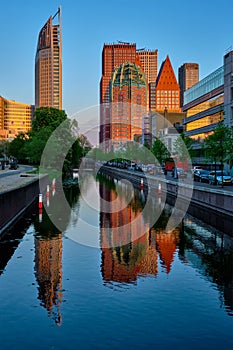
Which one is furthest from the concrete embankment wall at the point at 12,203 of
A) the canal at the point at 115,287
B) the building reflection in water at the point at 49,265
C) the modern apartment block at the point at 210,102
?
the modern apartment block at the point at 210,102

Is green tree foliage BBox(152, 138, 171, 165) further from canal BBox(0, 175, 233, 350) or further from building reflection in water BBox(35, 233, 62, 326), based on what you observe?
building reflection in water BBox(35, 233, 62, 326)

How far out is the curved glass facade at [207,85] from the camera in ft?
305

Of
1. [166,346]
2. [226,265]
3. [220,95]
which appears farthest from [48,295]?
[220,95]

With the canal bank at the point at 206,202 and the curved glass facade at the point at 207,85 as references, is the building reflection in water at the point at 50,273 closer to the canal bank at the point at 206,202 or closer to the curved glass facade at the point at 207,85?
the canal bank at the point at 206,202

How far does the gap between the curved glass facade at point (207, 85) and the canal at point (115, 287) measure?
65654 mm

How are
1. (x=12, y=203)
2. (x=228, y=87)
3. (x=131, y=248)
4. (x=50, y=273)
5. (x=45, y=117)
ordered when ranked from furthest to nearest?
(x=45, y=117), (x=228, y=87), (x=12, y=203), (x=131, y=248), (x=50, y=273)

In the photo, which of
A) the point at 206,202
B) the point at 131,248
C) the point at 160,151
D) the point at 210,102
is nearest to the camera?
the point at 131,248

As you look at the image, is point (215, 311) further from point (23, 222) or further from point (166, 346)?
point (23, 222)

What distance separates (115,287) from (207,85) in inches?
3547

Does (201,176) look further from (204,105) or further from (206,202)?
(204,105)

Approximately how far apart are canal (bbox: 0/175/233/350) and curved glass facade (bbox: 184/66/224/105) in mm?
65654

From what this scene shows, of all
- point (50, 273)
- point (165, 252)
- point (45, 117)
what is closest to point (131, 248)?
point (165, 252)

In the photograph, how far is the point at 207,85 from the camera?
4033 inches

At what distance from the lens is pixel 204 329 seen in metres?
13.6
